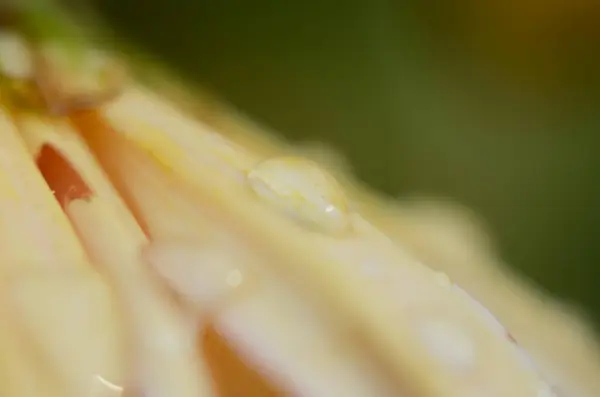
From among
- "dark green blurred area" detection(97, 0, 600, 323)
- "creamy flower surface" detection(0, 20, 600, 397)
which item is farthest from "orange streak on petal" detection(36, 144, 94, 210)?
"dark green blurred area" detection(97, 0, 600, 323)

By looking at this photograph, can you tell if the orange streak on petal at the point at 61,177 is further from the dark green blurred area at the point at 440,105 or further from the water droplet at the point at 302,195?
the dark green blurred area at the point at 440,105

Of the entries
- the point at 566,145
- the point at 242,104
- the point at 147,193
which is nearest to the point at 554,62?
the point at 566,145

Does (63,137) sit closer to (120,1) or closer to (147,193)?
(147,193)

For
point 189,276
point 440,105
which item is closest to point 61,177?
point 189,276

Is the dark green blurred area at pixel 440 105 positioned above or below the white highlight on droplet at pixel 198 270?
above

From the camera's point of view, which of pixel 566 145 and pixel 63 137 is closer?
pixel 63 137

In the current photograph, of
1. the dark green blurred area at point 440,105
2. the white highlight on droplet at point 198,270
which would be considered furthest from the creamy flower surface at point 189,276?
the dark green blurred area at point 440,105

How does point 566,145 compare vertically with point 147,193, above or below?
above
